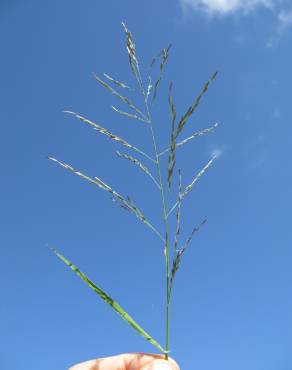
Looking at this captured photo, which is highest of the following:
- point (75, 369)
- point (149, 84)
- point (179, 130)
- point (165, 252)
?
point (149, 84)

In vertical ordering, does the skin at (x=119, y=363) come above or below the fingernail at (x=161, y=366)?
above

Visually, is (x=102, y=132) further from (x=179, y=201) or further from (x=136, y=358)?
(x=136, y=358)

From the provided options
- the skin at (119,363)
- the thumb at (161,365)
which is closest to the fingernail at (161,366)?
the thumb at (161,365)

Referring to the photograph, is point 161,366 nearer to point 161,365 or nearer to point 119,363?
point 161,365

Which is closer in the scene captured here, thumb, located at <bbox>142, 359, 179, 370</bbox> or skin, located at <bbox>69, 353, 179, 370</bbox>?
thumb, located at <bbox>142, 359, 179, 370</bbox>

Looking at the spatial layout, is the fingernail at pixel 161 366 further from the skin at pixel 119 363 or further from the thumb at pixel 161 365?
the skin at pixel 119 363

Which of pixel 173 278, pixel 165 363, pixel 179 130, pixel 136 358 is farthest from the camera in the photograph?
pixel 136 358

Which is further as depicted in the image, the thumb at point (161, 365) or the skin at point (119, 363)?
the skin at point (119, 363)

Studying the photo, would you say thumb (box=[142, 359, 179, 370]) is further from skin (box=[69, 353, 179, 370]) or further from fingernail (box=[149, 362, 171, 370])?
skin (box=[69, 353, 179, 370])

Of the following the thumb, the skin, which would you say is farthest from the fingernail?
the skin

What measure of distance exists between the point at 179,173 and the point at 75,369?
1.27 m

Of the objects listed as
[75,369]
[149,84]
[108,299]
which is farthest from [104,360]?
[149,84]

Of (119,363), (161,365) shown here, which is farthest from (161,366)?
(119,363)

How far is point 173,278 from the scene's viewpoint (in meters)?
1.30
